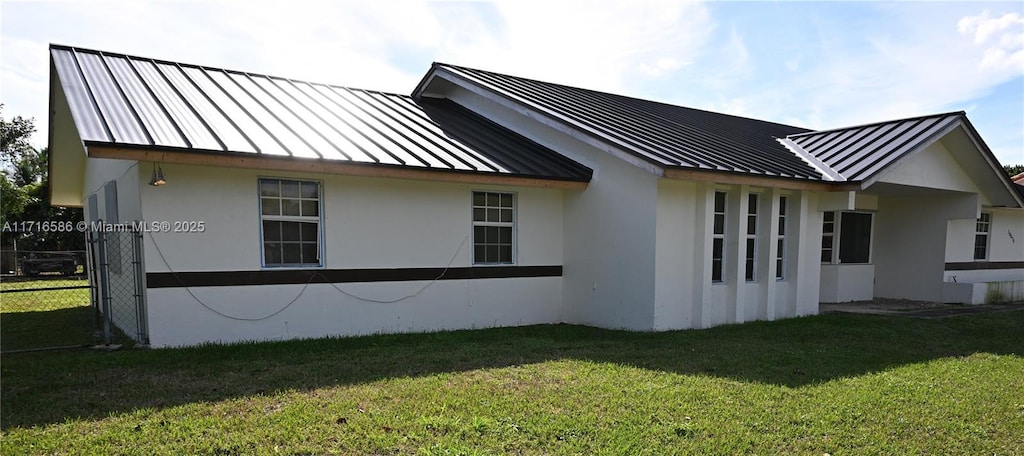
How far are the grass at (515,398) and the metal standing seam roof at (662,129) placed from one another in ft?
10.8

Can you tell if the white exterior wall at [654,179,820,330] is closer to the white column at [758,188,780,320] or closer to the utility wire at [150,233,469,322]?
the white column at [758,188,780,320]

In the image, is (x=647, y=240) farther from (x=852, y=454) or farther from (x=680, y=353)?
(x=852, y=454)

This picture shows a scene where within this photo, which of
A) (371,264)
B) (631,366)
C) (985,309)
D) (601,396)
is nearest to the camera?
(601,396)

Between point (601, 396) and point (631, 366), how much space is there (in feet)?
4.76

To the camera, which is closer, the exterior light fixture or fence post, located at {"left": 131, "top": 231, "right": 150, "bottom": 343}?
the exterior light fixture

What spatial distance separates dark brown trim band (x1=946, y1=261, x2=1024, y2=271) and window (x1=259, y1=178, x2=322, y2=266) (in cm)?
1565

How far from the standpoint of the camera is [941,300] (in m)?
14.7

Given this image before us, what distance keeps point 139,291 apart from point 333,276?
8.51ft

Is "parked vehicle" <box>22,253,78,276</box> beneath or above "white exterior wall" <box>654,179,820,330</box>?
beneath

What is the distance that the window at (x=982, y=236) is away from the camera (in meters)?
16.5

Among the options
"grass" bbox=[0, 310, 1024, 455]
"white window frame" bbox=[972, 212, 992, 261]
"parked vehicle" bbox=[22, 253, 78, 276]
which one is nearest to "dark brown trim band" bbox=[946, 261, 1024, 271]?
"white window frame" bbox=[972, 212, 992, 261]

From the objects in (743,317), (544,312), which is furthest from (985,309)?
(544,312)

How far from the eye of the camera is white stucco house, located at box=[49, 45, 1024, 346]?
7.90 metres

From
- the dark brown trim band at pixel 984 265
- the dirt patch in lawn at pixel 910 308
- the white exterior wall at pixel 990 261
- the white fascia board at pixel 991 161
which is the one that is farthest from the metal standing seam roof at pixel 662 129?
the dark brown trim band at pixel 984 265
